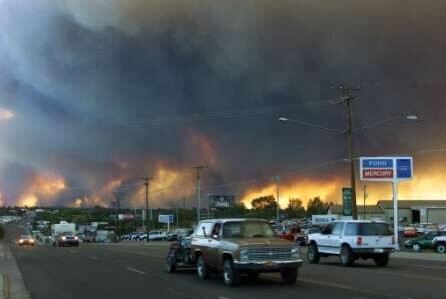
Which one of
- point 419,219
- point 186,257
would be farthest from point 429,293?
point 419,219

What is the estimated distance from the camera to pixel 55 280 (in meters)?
22.2

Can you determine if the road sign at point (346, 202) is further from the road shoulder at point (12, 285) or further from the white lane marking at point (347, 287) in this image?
the white lane marking at point (347, 287)

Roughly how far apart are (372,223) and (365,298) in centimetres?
1342

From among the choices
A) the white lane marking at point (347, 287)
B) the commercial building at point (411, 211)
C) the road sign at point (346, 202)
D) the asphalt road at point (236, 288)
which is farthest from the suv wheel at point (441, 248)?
the commercial building at point (411, 211)

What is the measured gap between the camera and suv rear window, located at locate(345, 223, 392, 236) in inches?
1088

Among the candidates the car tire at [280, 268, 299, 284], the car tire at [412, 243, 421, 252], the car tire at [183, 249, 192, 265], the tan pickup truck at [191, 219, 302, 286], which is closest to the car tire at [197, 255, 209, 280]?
the tan pickup truck at [191, 219, 302, 286]

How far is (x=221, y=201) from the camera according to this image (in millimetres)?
136375

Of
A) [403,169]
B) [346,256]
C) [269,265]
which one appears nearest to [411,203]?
[403,169]

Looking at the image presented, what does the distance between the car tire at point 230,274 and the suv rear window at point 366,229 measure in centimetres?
1027

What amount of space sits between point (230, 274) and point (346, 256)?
10.4m

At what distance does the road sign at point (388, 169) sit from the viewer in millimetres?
45156

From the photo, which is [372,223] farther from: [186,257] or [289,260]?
[289,260]

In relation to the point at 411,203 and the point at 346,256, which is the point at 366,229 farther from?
the point at 411,203

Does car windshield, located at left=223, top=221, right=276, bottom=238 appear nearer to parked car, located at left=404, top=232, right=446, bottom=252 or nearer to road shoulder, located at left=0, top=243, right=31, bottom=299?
road shoulder, located at left=0, top=243, right=31, bottom=299
